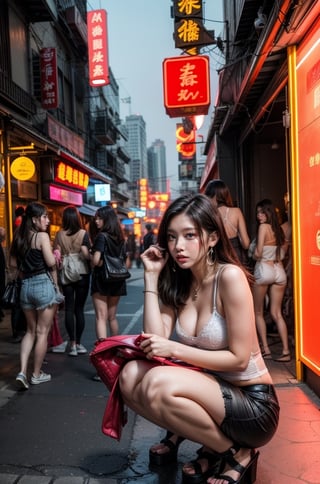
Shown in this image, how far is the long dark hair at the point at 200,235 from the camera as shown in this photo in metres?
2.26

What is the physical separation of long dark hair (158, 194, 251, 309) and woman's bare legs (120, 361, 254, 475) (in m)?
0.50

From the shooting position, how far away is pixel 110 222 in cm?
469

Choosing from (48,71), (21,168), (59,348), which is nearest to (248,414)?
(59,348)

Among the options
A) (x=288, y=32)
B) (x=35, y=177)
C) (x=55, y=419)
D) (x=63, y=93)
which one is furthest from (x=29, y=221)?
(x=63, y=93)

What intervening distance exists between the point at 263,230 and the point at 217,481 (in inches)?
Answer: 127

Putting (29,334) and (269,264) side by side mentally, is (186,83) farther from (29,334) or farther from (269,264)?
(29,334)

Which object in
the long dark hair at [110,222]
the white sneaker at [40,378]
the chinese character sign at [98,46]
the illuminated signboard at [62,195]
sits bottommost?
the white sneaker at [40,378]

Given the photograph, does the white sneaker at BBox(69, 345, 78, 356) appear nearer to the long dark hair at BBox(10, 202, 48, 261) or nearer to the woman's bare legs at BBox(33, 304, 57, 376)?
the woman's bare legs at BBox(33, 304, 57, 376)

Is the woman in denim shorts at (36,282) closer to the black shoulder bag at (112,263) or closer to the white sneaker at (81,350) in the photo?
the black shoulder bag at (112,263)

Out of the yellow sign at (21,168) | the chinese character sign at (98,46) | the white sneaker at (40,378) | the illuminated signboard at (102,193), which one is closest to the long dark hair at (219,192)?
the white sneaker at (40,378)

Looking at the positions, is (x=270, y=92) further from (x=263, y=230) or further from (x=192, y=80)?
(x=192, y=80)

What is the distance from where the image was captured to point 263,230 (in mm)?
4891

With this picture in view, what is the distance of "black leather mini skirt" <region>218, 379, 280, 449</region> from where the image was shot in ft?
6.86

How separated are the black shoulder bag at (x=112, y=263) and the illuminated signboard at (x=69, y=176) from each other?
877 centimetres
